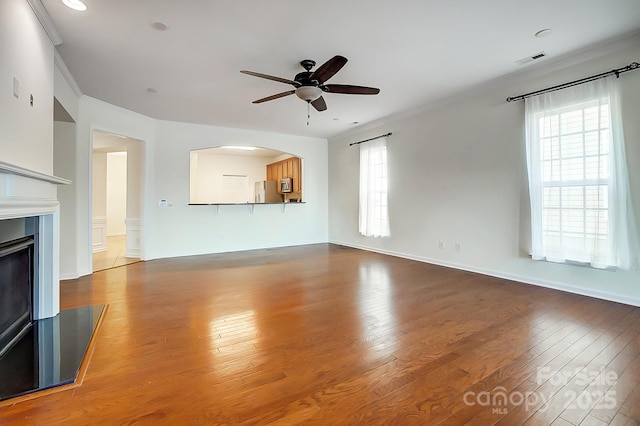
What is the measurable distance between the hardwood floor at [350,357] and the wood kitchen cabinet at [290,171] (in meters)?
4.30

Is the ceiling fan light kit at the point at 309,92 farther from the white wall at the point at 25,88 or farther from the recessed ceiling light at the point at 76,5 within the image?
the white wall at the point at 25,88

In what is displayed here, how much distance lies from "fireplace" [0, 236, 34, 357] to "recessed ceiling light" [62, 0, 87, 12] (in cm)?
196

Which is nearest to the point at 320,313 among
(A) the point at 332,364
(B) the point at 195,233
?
(A) the point at 332,364

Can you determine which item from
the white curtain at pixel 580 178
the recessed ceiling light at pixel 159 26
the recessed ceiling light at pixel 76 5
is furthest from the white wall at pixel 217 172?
the white curtain at pixel 580 178

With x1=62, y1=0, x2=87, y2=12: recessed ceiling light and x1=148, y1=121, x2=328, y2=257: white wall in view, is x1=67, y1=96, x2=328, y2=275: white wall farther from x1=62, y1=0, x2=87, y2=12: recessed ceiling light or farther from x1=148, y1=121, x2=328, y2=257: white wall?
x1=62, y1=0, x2=87, y2=12: recessed ceiling light

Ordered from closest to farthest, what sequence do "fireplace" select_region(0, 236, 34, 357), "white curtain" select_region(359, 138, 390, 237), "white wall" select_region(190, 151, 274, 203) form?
"fireplace" select_region(0, 236, 34, 357) → "white curtain" select_region(359, 138, 390, 237) → "white wall" select_region(190, 151, 274, 203)

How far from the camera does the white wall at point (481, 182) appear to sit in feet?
10.6

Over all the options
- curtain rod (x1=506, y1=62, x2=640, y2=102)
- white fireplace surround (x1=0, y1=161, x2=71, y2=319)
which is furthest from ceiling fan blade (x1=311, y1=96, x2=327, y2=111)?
white fireplace surround (x1=0, y1=161, x2=71, y2=319)

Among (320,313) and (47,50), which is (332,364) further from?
(47,50)

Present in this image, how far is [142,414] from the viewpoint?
1526mm

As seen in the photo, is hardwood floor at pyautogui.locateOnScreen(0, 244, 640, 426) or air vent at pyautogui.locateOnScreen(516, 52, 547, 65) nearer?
hardwood floor at pyautogui.locateOnScreen(0, 244, 640, 426)

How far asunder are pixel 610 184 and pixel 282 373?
12.3 feet

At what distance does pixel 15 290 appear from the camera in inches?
94.6

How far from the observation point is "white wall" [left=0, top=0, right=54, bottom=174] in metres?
1.93
